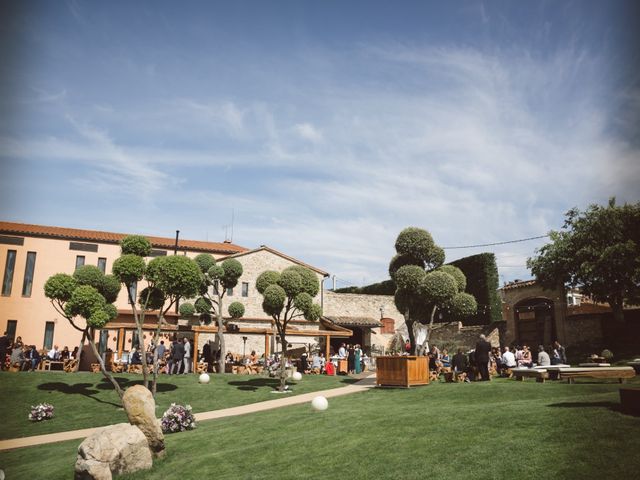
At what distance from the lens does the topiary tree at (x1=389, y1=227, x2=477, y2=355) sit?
760 inches

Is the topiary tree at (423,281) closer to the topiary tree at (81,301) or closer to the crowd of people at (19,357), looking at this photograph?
the topiary tree at (81,301)

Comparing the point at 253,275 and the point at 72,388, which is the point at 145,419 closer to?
the point at 72,388

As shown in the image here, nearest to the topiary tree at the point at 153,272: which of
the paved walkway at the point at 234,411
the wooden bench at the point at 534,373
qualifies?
the paved walkway at the point at 234,411

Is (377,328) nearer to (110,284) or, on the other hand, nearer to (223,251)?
(223,251)

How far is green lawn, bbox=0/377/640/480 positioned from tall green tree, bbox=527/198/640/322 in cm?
1260

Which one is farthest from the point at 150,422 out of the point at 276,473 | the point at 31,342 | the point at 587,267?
the point at 31,342

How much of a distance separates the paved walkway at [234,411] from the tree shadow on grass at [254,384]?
2.15 m

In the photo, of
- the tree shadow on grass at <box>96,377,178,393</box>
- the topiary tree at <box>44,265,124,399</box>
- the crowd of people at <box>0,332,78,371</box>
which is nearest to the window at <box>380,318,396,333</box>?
the tree shadow on grass at <box>96,377,178,393</box>

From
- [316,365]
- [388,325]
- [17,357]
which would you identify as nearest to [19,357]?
[17,357]

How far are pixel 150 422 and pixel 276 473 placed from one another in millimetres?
3422

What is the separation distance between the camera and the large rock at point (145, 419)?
9.49 m

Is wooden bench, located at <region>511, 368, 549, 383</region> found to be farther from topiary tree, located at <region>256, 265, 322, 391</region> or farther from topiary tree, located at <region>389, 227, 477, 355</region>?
topiary tree, located at <region>256, 265, 322, 391</region>

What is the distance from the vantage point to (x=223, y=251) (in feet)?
128

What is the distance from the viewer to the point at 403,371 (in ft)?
56.4
